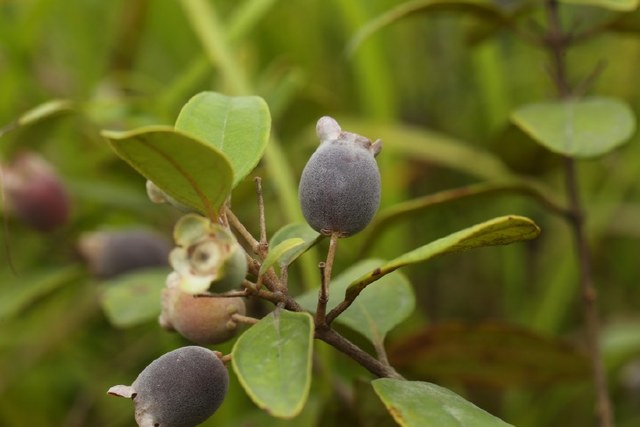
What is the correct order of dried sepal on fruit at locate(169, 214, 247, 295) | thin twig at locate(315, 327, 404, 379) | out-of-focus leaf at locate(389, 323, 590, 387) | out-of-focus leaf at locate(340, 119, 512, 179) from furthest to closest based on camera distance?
1. out-of-focus leaf at locate(340, 119, 512, 179)
2. out-of-focus leaf at locate(389, 323, 590, 387)
3. thin twig at locate(315, 327, 404, 379)
4. dried sepal on fruit at locate(169, 214, 247, 295)

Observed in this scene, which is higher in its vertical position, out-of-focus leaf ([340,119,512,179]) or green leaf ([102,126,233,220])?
green leaf ([102,126,233,220])

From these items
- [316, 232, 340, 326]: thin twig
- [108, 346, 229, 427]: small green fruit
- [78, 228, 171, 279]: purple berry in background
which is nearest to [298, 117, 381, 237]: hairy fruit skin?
[316, 232, 340, 326]: thin twig

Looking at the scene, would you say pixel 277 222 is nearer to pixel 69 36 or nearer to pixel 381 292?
pixel 381 292

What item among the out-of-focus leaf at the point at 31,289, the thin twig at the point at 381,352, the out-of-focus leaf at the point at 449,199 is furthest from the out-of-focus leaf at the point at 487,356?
the out-of-focus leaf at the point at 31,289

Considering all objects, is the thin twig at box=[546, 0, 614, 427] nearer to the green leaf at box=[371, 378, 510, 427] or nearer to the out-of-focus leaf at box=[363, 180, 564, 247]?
the out-of-focus leaf at box=[363, 180, 564, 247]

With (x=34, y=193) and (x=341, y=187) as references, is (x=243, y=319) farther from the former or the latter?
(x=34, y=193)

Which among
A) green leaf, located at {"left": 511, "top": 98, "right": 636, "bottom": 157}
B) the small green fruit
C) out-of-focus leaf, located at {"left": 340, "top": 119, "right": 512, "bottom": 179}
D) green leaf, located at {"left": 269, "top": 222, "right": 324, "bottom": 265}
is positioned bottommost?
out-of-focus leaf, located at {"left": 340, "top": 119, "right": 512, "bottom": 179}

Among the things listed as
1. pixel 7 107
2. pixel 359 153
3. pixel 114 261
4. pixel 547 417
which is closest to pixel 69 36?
pixel 7 107
